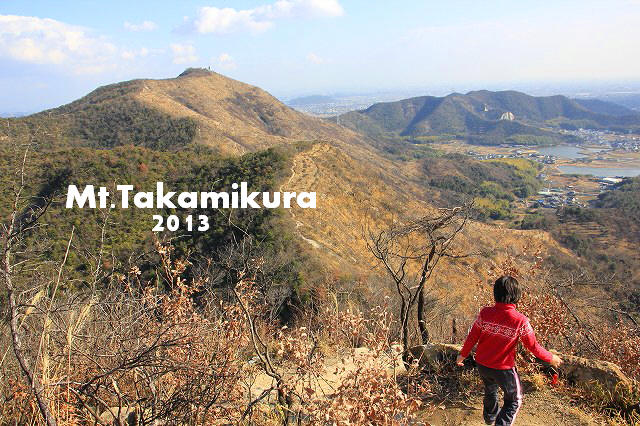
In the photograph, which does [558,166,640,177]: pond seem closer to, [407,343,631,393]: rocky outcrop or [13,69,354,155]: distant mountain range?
[13,69,354,155]: distant mountain range

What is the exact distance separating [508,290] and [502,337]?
470 millimetres

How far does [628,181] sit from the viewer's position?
7069 cm

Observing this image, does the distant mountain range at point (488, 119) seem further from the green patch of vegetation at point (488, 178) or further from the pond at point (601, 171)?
the green patch of vegetation at point (488, 178)

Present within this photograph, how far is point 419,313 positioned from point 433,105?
655ft

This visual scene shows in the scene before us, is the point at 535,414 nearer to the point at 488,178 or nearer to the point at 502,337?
the point at 502,337

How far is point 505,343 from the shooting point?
3.78m

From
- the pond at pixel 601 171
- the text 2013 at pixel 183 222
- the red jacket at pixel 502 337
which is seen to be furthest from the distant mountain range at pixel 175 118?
the pond at pixel 601 171

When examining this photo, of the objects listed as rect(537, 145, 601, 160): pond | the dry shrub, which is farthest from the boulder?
rect(537, 145, 601, 160): pond

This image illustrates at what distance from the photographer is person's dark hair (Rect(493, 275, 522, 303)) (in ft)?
12.3

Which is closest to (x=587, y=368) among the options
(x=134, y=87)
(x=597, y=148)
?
(x=134, y=87)

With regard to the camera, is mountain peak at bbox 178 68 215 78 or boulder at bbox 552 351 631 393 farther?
mountain peak at bbox 178 68 215 78

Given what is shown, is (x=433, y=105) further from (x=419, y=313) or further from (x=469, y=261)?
(x=419, y=313)

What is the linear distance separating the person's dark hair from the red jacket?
0.08 metres

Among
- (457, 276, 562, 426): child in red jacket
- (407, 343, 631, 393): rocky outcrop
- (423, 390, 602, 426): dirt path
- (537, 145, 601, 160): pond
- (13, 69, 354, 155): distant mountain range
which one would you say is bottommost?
(537, 145, 601, 160): pond
